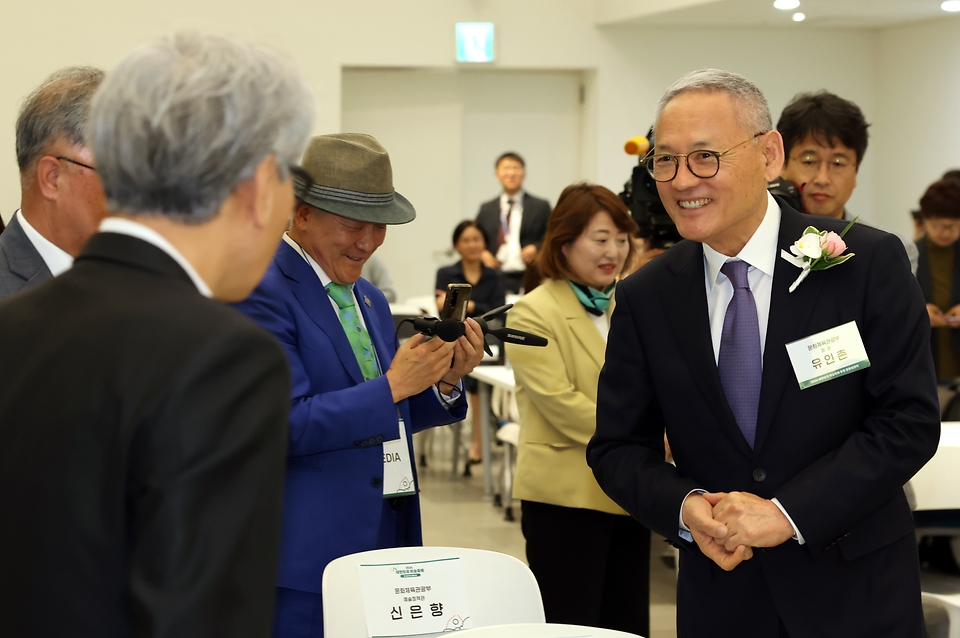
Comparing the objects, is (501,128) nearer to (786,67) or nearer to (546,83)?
(546,83)

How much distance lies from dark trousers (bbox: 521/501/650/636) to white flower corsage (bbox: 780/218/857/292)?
123cm

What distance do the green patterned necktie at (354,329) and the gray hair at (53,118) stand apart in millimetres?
601

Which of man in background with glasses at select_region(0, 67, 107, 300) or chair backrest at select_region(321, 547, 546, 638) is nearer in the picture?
man in background with glasses at select_region(0, 67, 107, 300)

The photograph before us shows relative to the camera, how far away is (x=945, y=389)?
4410 millimetres

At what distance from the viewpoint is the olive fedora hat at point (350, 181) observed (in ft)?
6.81

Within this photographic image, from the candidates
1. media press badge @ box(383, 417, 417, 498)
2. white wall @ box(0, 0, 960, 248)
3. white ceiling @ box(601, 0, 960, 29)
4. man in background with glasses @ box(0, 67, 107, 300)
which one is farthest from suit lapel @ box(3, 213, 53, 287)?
white ceiling @ box(601, 0, 960, 29)

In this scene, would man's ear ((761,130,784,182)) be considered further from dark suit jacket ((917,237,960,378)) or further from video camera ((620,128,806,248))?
dark suit jacket ((917,237,960,378))

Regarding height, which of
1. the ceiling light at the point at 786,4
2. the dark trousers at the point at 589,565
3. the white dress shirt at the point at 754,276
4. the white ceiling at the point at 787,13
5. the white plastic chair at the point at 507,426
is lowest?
the white plastic chair at the point at 507,426

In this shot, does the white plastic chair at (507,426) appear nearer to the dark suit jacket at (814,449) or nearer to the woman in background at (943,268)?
the woman in background at (943,268)

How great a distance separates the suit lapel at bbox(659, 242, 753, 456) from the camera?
5.99ft

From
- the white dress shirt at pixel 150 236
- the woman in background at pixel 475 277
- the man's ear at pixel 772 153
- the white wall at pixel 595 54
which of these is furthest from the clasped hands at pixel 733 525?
the white wall at pixel 595 54

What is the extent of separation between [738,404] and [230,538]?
1194 mm

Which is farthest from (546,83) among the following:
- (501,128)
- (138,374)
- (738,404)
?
(138,374)

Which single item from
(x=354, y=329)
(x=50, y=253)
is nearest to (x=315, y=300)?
(x=354, y=329)
